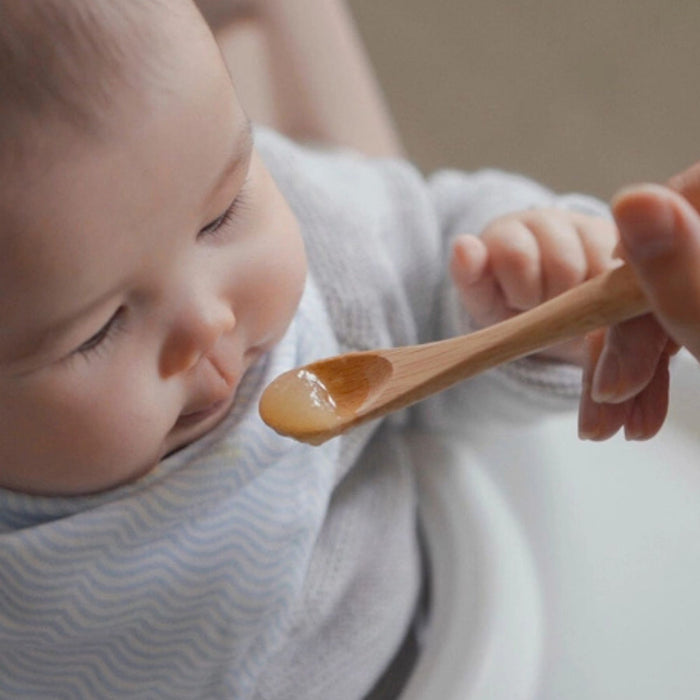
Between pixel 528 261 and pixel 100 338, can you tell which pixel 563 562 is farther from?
pixel 100 338

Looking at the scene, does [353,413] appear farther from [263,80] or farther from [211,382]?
[263,80]

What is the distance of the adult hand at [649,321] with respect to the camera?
29cm

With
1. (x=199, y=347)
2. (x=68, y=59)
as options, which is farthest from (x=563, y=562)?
(x=68, y=59)

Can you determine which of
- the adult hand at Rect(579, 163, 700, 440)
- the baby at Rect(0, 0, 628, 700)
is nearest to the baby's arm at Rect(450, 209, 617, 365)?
the baby at Rect(0, 0, 628, 700)

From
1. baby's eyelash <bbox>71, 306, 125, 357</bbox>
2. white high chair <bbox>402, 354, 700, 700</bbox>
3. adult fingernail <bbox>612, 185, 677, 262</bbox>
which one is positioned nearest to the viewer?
adult fingernail <bbox>612, 185, 677, 262</bbox>

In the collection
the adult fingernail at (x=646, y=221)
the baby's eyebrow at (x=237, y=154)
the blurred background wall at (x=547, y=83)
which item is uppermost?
the baby's eyebrow at (x=237, y=154)

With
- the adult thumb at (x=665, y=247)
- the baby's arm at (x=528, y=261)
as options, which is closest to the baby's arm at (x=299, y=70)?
the baby's arm at (x=528, y=261)

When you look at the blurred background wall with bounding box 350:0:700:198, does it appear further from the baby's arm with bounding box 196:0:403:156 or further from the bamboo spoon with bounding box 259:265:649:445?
the bamboo spoon with bounding box 259:265:649:445

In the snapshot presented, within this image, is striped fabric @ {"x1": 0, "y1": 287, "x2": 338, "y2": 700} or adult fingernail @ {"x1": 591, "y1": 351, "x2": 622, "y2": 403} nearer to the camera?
adult fingernail @ {"x1": 591, "y1": 351, "x2": 622, "y2": 403}

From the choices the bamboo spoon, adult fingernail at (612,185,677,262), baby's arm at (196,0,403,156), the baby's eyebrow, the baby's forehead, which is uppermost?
the baby's forehead

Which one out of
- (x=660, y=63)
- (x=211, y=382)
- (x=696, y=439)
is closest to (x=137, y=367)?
(x=211, y=382)

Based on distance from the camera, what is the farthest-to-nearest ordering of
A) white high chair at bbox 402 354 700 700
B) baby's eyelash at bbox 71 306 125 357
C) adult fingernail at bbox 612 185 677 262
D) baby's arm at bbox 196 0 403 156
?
baby's arm at bbox 196 0 403 156 → white high chair at bbox 402 354 700 700 → baby's eyelash at bbox 71 306 125 357 → adult fingernail at bbox 612 185 677 262

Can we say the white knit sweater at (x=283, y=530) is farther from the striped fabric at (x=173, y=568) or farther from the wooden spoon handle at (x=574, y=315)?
the wooden spoon handle at (x=574, y=315)

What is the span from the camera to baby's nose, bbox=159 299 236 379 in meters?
0.40
